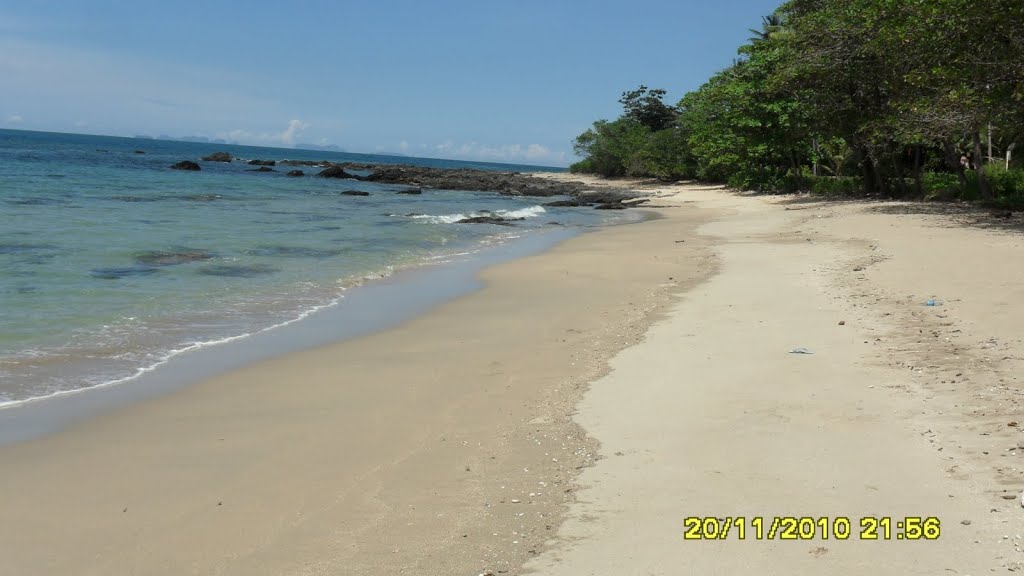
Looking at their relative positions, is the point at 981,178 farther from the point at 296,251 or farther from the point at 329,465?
the point at 329,465

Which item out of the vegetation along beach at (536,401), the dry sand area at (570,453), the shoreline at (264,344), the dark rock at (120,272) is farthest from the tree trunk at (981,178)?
the dark rock at (120,272)

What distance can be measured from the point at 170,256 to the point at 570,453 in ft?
40.6

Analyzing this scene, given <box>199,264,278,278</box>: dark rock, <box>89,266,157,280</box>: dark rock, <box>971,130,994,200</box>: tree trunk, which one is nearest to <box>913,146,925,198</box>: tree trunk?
<box>971,130,994,200</box>: tree trunk

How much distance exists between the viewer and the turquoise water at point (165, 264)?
768cm

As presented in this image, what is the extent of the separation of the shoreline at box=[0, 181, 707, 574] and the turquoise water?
1.57m

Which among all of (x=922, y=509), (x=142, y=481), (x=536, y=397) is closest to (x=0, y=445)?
(x=142, y=481)

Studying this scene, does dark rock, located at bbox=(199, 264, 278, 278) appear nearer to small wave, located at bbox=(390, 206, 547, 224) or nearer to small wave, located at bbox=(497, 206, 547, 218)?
small wave, located at bbox=(390, 206, 547, 224)

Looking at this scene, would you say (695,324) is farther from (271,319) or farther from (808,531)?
(271,319)

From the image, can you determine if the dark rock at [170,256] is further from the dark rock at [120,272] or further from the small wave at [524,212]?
the small wave at [524,212]

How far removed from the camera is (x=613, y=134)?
73312 millimetres

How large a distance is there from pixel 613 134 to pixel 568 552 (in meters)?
72.6
